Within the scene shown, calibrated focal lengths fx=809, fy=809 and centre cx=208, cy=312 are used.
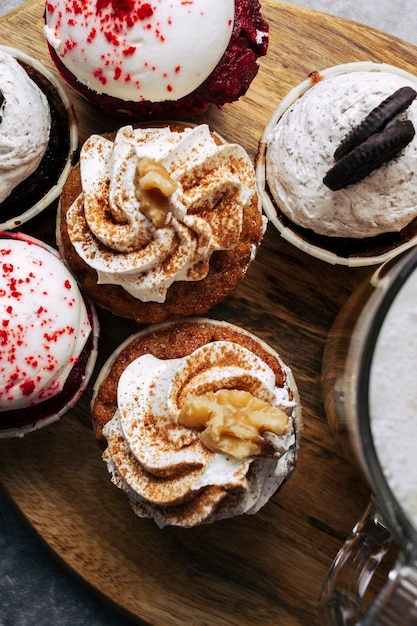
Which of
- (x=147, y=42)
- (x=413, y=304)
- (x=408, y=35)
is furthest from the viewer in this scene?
(x=408, y=35)

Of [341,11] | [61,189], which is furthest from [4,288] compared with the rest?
[341,11]

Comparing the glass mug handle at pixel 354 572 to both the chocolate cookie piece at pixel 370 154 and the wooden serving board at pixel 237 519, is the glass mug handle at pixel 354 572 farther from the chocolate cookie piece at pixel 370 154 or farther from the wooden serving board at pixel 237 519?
the chocolate cookie piece at pixel 370 154

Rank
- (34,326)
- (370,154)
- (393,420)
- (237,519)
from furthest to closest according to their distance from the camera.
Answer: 1. (237,519)
2. (34,326)
3. (370,154)
4. (393,420)

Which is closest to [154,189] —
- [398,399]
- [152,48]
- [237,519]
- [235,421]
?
[152,48]

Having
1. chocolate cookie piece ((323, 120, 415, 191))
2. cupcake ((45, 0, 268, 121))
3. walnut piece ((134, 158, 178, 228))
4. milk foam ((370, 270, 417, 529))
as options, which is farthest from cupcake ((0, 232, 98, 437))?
milk foam ((370, 270, 417, 529))

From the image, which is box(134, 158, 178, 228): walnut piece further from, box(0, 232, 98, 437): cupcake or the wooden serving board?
the wooden serving board

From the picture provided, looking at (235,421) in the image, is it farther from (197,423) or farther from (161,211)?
(161,211)

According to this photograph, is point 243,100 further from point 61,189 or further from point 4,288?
point 4,288
